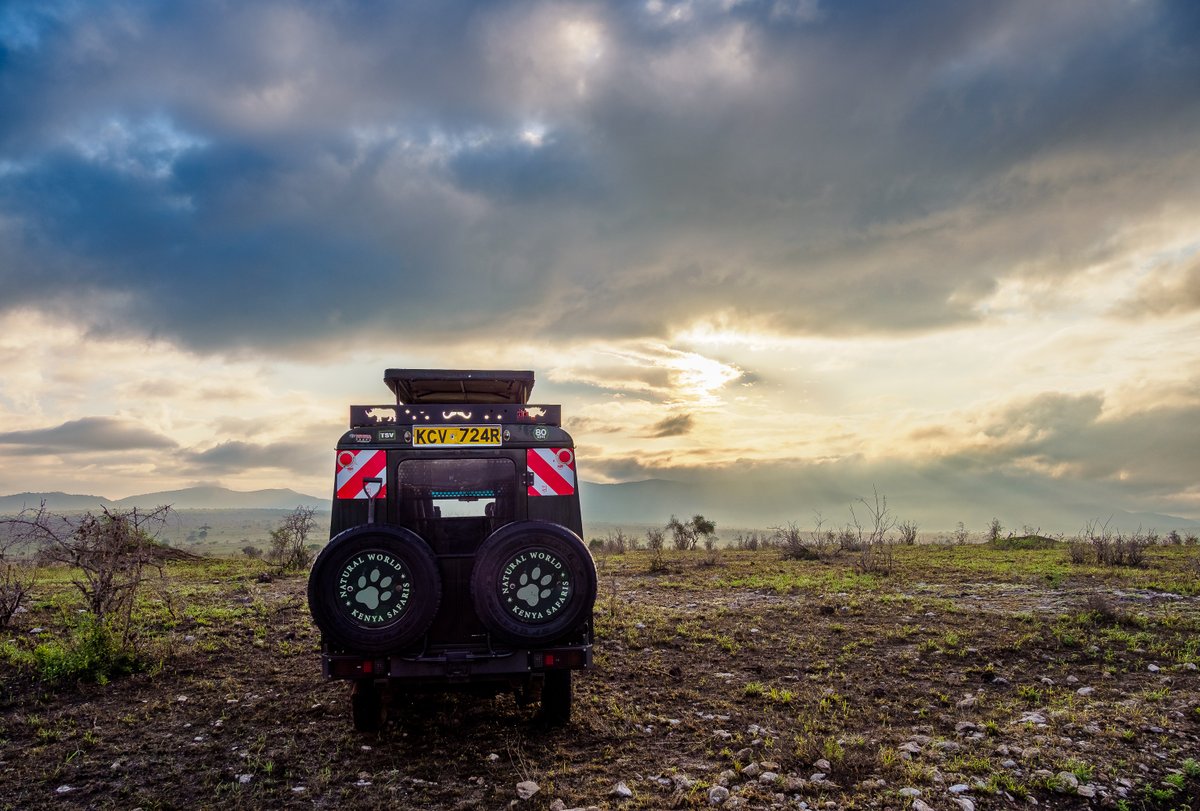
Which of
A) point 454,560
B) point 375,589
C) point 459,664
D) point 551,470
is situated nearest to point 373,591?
point 375,589

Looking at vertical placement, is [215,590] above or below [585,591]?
below

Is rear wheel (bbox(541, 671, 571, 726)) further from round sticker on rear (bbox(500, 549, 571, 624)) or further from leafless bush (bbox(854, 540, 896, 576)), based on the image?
leafless bush (bbox(854, 540, 896, 576))

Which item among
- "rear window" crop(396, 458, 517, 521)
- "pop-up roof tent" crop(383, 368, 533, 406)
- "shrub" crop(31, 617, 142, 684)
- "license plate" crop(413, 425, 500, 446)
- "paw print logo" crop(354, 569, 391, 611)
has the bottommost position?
"shrub" crop(31, 617, 142, 684)

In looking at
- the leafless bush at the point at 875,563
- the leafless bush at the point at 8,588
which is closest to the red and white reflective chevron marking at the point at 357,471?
the leafless bush at the point at 8,588

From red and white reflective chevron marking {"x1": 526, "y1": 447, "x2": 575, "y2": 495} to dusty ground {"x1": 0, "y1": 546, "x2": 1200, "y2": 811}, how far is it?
7.65 feet

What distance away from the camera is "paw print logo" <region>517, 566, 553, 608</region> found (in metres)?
6.44

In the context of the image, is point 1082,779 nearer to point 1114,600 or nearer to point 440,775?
point 440,775

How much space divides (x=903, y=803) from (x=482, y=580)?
12.1ft

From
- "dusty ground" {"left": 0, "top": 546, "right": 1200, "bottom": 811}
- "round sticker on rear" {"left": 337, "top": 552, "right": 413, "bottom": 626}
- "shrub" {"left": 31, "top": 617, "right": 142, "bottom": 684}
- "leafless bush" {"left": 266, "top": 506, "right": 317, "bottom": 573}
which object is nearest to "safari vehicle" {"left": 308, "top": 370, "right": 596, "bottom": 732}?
"round sticker on rear" {"left": 337, "top": 552, "right": 413, "bottom": 626}

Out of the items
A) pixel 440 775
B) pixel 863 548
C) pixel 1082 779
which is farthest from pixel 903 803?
pixel 863 548

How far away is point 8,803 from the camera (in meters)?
5.43

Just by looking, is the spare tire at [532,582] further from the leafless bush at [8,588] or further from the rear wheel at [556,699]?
the leafless bush at [8,588]

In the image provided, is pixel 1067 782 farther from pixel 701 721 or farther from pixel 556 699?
pixel 556 699

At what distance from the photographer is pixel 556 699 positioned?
6.99 meters
